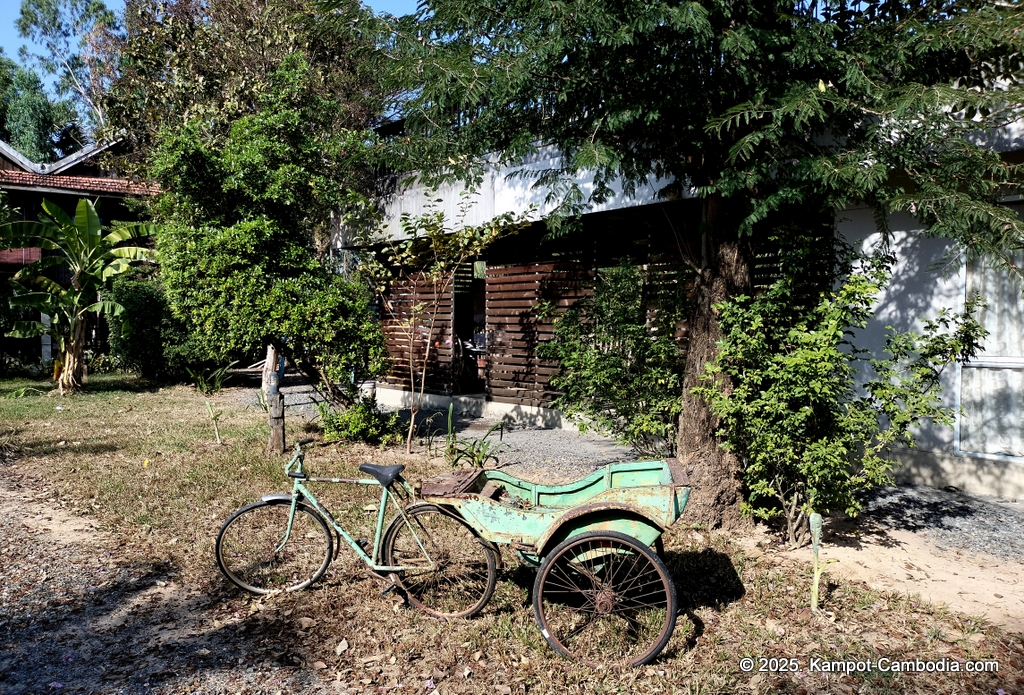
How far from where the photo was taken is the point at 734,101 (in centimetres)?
590

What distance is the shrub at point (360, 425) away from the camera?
1031 centimetres

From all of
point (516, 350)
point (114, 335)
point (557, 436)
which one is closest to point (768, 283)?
point (557, 436)

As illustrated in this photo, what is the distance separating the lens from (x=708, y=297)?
21.3 ft

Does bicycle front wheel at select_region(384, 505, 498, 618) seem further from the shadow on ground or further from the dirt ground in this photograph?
the dirt ground

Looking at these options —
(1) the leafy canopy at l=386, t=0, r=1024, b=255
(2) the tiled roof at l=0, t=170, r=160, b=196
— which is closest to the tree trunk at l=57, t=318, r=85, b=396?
(2) the tiled roof at l=0, t=170, r=160, b=196

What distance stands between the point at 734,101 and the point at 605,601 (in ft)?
12.5

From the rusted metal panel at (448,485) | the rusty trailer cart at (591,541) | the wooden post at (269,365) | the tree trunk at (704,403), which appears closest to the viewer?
the rusty trailer cart at (591,541)

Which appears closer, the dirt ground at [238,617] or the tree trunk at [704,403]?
the dirt ground at [238,617]

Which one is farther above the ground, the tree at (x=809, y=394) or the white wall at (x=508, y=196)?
the white wall at (x=508, y=196)

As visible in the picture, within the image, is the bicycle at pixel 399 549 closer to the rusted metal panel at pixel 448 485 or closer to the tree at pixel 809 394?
the rusted metal panel at pixel 448 485

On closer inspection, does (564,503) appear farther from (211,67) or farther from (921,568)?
(211,67)

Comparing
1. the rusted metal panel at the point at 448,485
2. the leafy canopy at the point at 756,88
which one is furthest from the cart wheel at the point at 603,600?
the leafy canopy at the point at 756,88

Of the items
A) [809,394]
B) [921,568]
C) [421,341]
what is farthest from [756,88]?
[421,341]

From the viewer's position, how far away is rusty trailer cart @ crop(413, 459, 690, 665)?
429 cm
